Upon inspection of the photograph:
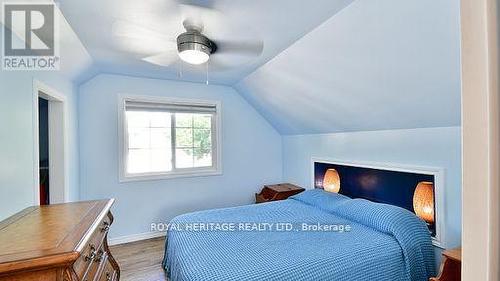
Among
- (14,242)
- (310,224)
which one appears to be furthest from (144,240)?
(14,242)

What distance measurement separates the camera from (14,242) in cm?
100

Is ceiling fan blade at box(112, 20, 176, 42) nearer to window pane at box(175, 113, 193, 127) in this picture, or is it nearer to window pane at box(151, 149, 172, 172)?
window pane at box(175, 113, 193, 127)

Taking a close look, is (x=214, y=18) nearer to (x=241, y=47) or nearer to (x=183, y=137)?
(x=241, y=47)

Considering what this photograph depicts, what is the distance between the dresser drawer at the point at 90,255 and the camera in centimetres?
104

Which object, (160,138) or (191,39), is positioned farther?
(160,138)

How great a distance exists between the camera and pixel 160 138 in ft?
11.9

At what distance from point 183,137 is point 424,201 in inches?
120

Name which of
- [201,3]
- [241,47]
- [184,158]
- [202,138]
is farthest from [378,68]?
[184,158]

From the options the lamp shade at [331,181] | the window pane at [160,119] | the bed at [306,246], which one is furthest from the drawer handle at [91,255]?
the lamp shade at [331,181]

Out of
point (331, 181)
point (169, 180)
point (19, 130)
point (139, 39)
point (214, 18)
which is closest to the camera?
point (19, 130)

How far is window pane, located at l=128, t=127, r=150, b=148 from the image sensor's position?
344cm

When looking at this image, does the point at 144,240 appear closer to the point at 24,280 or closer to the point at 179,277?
the point at 179,277

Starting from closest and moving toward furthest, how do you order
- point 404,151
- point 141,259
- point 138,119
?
point 404,151 → point 141,259 → point 138,119

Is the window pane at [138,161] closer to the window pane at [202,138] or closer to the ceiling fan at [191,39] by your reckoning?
the window pane at [202,138]
